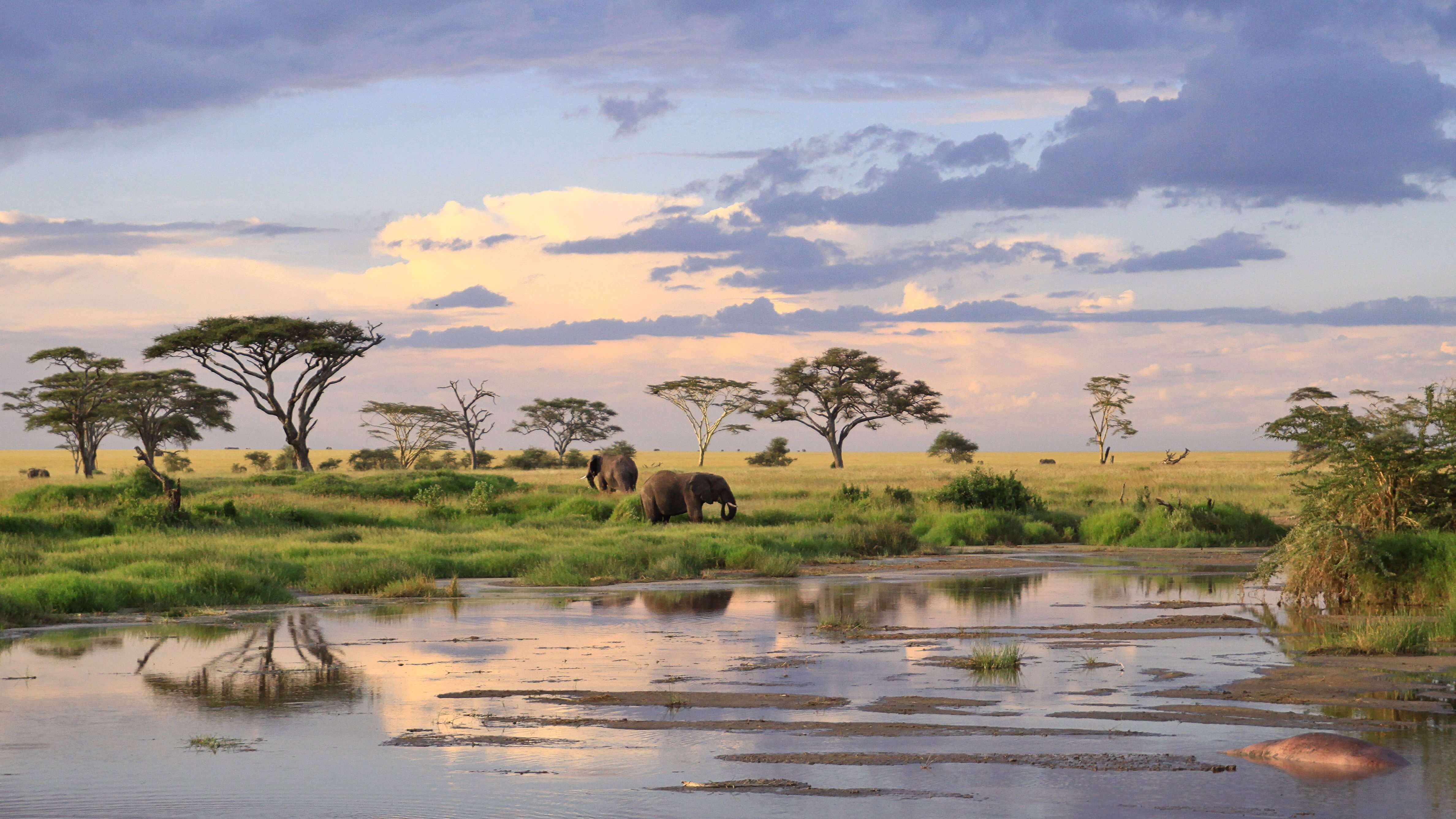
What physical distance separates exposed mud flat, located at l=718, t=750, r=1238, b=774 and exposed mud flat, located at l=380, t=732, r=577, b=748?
1.33 m

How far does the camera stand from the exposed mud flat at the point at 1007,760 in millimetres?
8258

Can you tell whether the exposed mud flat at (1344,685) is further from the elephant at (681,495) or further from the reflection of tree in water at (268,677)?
the elephant at (681,495)

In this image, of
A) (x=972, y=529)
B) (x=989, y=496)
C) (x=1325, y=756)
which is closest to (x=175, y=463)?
(x=989, y=496)

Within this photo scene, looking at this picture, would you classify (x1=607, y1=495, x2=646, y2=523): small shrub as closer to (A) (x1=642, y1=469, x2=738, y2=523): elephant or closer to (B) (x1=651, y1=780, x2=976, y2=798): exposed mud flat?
(A) (x1=642, y1=469, x2=738, y2=523): elephant

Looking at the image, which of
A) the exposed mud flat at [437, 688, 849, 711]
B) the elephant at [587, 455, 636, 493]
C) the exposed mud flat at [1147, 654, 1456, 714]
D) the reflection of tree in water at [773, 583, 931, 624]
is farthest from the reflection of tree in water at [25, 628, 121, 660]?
the elephant at [587, 455, 636, 493]

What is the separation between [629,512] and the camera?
35.3 metres

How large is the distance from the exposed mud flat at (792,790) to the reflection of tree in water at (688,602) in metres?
9.53

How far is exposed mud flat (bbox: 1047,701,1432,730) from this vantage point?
948cm

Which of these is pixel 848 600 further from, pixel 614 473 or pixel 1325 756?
pixel 614 473

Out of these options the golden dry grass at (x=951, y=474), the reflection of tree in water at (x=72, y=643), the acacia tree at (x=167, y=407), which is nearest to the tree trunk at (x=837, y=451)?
the golden dry grass at (x=951, y=474)

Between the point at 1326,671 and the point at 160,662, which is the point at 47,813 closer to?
the point at 160,662

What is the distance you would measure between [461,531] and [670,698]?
2085 cm

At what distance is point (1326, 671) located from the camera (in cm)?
1184

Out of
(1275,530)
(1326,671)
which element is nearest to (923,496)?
(1275,530)
